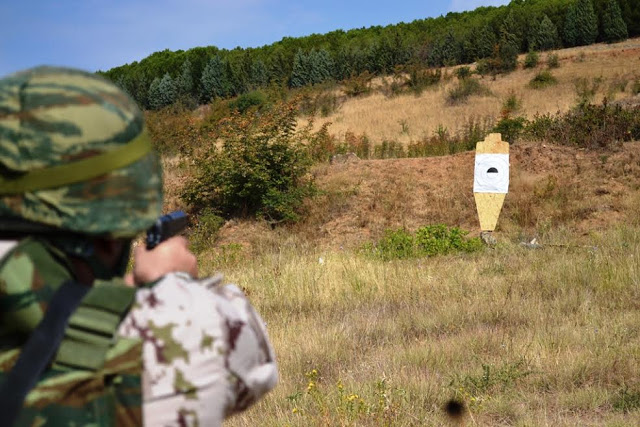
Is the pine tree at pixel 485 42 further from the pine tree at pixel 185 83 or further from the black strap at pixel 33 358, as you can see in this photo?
the black strap at pixel 33 358

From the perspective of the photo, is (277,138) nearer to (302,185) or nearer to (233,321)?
(302,185)

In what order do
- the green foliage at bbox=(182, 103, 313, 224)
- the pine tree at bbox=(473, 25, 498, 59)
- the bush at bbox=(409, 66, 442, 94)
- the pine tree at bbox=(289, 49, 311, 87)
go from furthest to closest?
1. the pine tree at bbox=(289, 49, 311, 87)
2. the pine tree at bbox=(473, 25, 498, 59)
3. the bush at bbox=(409, 66, 442, 94)
4. the green foliage at bbox=(182, 103, 313, 224)

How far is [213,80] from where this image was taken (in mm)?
42844

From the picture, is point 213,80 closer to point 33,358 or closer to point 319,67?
point 319,67

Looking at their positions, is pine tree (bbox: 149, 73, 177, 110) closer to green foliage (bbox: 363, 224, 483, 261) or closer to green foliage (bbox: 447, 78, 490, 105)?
green foliage (bbox: 447, 78, 490, 105)

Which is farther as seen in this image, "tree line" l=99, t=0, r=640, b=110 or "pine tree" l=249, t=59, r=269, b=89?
"pine tree" l=249, t=59, r=269, b=89

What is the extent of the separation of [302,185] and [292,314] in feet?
22.2

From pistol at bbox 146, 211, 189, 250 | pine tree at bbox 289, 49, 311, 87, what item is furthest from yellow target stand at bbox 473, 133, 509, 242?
pine tree at bbox 289, 49, 311, 87

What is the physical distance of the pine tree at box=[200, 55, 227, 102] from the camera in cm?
4269

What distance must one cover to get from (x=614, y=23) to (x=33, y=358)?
41.3m

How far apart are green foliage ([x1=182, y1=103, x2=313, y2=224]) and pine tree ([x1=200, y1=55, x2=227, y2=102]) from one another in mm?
30812

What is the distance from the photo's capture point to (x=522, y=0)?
6000cm

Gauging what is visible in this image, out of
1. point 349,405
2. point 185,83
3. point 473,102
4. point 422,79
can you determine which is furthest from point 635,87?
point 185,83

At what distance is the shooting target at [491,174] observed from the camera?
10.6 m
